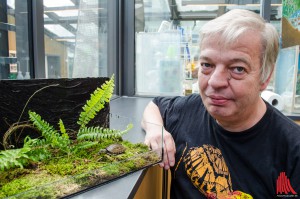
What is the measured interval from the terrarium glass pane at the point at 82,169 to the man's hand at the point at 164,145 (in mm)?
11

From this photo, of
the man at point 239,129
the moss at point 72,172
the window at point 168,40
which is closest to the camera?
the moss at point 72,172

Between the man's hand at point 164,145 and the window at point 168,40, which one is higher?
the window at point 168,40

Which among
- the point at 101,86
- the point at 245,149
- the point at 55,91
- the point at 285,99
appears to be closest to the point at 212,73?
the point at 245,149

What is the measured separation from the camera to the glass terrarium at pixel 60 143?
641 millimetres

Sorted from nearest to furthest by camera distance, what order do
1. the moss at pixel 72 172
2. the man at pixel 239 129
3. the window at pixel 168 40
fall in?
1. the moss at pixel 72 172
2. the man at pixel 239 129
3. the window at pixel 168 40

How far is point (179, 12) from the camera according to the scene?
245cm

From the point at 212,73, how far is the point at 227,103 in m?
0.11

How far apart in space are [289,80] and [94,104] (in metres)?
1.89

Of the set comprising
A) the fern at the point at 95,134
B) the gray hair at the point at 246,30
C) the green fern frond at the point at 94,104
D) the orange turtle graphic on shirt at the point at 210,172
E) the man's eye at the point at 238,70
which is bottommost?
Result: the orange turtle graphic on shirt at the point at 210,172

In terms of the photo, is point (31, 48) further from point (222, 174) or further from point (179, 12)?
point (179, 12)

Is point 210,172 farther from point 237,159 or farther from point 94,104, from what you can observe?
point 94,104

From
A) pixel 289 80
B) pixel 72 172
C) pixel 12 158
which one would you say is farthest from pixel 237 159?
pixel 289 80

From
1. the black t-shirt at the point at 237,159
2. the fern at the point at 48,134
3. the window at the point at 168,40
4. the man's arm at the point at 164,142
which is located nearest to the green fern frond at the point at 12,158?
the fern at the point at 48,134

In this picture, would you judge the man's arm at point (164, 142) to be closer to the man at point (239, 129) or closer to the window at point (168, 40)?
the man at point (239, 129)
